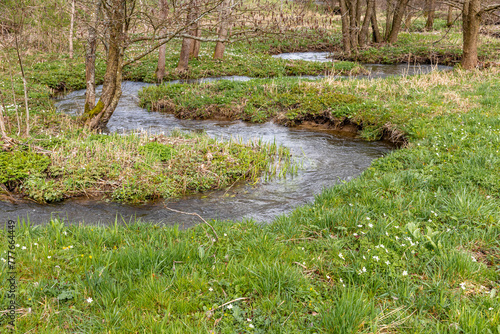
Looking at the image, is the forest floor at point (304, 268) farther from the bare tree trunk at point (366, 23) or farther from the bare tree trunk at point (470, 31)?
the bare tree trunk at point (366, 23)

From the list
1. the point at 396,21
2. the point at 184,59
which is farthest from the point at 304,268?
the point at 396,21

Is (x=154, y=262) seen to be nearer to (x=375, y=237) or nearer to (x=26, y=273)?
(x=26, y=273)

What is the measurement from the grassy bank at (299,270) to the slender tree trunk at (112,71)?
6.49 m

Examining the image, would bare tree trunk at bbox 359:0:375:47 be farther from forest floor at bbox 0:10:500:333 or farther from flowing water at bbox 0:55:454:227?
forest floor at bbox 0:10:500:333

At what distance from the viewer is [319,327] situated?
3348 mm

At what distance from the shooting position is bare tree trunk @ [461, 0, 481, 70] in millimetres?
16812

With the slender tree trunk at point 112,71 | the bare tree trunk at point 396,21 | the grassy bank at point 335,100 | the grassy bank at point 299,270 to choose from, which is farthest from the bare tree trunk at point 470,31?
the slender tree trunk at point 112,71

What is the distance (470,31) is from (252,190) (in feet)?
49.4

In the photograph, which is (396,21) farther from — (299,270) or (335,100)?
(299,270)

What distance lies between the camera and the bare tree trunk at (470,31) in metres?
16.8

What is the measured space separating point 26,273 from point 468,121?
32.3 ft

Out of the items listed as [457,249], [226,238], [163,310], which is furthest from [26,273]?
[457,249]

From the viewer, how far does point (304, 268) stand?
4230 mm

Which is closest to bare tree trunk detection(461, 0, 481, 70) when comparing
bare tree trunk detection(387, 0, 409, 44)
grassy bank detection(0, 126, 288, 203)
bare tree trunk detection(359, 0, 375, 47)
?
bare tree trunk detection(359, 0, 375, 47)
